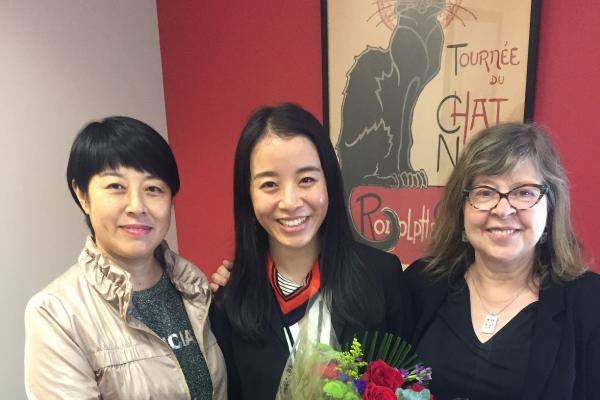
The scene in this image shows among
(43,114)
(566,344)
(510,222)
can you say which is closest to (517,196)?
(510,222)

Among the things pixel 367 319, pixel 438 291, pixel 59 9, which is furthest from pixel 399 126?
pixel 59 9

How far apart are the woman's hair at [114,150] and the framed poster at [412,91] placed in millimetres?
1047

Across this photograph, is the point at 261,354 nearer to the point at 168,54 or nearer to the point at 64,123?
the point at 64,123

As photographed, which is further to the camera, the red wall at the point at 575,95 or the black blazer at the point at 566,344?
the red wall at the point at 575,95

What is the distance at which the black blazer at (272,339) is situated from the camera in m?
1.29

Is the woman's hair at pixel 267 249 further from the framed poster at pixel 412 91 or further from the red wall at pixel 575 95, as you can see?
the red wall at pixel 575 95

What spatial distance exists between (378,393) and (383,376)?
0.06 meters

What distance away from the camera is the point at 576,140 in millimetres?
1681

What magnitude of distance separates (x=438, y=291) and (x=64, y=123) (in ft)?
5.92

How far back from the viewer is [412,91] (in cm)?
191

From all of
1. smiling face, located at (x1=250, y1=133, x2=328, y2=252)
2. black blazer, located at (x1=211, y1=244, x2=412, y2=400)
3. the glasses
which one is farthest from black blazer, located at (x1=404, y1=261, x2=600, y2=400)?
smiling face, located at (x1=250, y1=133, x2=328, y2=252)

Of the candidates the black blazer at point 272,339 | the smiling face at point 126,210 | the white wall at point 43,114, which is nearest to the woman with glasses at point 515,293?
the black blazer at point 272,339

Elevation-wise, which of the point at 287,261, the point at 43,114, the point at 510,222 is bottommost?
the point at 287,261

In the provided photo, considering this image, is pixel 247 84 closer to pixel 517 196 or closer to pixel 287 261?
pixel 287 261
